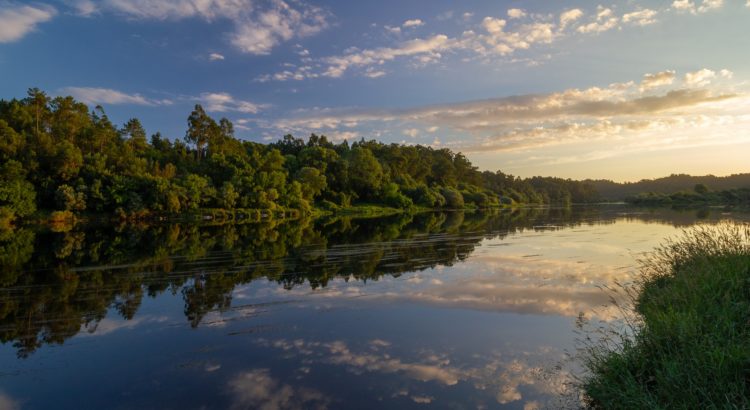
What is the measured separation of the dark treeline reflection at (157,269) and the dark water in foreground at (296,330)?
90 millimetres

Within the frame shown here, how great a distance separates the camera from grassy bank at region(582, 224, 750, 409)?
4.88 m

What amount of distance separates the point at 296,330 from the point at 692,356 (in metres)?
7.65

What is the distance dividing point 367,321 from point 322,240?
64.9 ft

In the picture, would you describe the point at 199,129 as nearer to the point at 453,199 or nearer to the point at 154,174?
the point at 154,174

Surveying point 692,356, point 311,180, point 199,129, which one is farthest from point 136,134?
point 692,356

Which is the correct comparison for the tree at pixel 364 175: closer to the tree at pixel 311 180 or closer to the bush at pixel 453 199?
the tree at pixel 311 180

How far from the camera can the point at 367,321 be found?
10633 millimetres

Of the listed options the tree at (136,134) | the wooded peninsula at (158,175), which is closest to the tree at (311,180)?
the wooded peninsula at (158,175)

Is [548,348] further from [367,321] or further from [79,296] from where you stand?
[79,296]

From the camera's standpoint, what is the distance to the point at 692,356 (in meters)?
5.39

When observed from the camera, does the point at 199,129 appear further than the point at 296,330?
Yes

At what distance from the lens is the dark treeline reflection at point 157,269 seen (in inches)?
444

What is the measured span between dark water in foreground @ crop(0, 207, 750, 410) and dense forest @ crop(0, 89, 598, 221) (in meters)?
36.9

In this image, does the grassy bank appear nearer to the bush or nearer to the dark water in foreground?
the dark water in foreground
